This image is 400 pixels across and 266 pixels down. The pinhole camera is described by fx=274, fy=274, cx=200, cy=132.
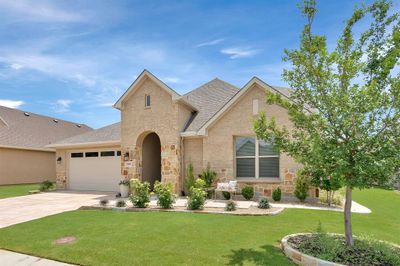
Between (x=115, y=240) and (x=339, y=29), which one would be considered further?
(x=115, y=240)

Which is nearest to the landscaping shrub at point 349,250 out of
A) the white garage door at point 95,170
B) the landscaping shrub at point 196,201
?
the landscaping shrub at point 196,201

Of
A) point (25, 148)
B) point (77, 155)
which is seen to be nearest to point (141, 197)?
point (77, 155)

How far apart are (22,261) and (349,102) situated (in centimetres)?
739

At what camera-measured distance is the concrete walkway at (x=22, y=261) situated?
→ 18.0 feet

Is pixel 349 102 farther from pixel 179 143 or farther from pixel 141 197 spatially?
pixel 179 143

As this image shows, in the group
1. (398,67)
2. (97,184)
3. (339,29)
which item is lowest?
(97,184)

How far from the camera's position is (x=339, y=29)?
20.2 feet

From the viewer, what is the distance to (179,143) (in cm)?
1527

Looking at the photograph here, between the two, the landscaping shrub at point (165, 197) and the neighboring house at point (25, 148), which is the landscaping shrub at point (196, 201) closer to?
the landscaping shrub at point (165, 197)

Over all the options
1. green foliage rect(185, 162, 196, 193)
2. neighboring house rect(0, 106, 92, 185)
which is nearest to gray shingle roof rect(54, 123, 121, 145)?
neighboring house rect(0, 106, 92, 185)

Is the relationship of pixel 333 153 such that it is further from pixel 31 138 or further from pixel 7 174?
pixel 31 138

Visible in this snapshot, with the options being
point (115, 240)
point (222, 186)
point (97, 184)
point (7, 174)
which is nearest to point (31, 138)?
point (7, 174)

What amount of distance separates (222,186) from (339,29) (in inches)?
342

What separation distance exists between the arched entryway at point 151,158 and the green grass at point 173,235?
23.8 feet
